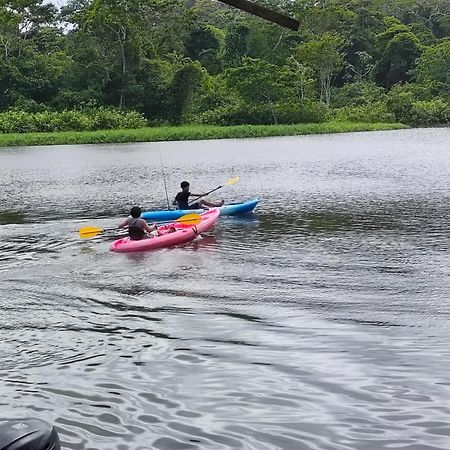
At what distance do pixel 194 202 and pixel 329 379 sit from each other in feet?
36.1

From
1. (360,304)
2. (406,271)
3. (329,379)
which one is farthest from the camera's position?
(406,271)

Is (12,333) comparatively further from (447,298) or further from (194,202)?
(194,202)

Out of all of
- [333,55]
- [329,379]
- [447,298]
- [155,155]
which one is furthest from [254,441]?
[333,55]

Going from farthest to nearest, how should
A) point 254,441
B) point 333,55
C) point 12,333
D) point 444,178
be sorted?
1. point 333,55
2. point 444,178
3. point 12,333
4. point 254,441

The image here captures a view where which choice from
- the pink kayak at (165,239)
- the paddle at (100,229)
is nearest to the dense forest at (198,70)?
the paddle at (100,229)

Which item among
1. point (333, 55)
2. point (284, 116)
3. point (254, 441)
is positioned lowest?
point (254, 441)

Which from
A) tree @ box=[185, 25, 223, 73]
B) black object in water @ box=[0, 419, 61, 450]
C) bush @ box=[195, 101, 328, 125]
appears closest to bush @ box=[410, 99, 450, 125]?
bush @ box=[195, 101, 328, 125]

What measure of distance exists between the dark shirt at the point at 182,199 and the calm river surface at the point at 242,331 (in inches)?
40.9

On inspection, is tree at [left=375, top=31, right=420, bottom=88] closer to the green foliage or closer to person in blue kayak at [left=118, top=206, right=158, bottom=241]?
the green foliage

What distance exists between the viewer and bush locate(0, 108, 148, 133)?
164 feet

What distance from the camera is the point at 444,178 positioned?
24.5m

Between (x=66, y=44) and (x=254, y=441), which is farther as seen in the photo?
(x=66, y=44)

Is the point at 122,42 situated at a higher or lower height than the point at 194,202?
higher

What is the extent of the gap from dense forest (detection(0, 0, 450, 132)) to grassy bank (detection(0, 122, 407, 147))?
222cm
